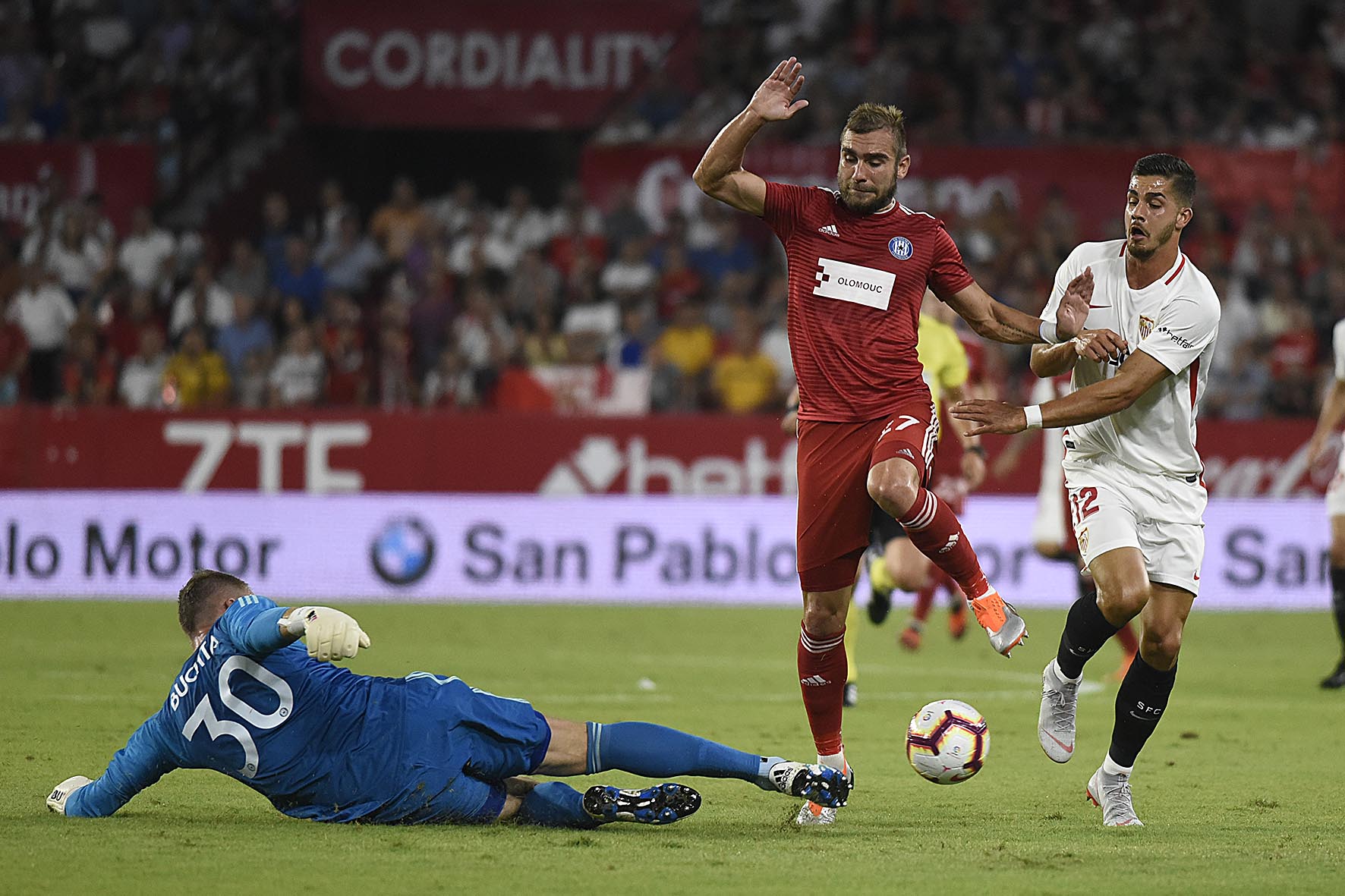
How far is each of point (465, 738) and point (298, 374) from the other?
12261mm

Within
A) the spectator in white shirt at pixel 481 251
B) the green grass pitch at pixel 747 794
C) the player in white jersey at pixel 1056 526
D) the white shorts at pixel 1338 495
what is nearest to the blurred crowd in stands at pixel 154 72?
the spectator in white shirt at pixel 481 251

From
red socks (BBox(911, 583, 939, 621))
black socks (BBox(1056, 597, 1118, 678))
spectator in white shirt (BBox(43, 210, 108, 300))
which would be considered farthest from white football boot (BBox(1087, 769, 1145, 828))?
spectator in white shirt (BBox(43, 210, 108, 300))

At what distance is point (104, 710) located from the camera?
9328 mm

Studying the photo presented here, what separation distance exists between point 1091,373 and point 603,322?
38.8ft

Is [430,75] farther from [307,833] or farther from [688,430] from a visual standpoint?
[307,833]

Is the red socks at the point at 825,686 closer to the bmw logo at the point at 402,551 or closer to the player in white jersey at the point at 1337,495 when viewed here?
the player in white jersey at the point at 1337,495

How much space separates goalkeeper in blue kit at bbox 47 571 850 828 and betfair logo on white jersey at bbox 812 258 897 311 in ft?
5.75

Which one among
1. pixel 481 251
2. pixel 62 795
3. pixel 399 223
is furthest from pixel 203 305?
pixel 62 795

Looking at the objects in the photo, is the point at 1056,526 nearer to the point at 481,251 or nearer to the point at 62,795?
the point at 62,795

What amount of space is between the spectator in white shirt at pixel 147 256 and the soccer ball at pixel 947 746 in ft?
46.5

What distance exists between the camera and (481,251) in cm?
1939

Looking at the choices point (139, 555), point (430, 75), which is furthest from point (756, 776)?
point (430, 75)

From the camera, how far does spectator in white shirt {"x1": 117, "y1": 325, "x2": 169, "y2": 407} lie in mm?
17656

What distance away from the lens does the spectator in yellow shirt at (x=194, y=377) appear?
1753 cm
